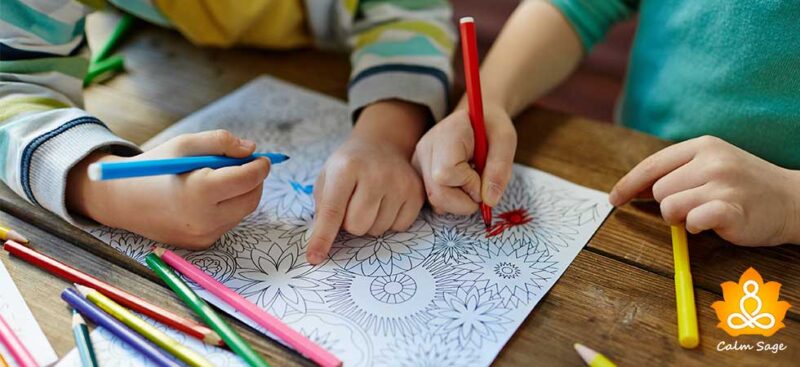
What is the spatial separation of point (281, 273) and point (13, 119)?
0.24 metres

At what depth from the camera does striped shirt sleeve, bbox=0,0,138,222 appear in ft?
1.63

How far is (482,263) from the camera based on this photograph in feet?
1.56

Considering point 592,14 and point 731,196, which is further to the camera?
point 592,14

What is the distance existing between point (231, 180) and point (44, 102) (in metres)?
0.20

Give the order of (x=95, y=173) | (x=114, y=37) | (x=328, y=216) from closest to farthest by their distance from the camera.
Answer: (x=95, y=173) → (x=328, y=216) → (x=114, y=37)

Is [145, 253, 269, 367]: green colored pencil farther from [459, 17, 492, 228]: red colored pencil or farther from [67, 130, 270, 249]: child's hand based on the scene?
[459, 17, 492, 228]: red colored pencil

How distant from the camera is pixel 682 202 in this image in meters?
0.48

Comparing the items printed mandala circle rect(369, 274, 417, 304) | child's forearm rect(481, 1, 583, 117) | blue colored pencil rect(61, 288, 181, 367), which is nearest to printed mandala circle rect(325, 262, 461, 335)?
printed mandala circle rect(369, 274, 417, 304)

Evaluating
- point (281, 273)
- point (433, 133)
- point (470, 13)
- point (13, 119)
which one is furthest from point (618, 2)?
point (470, 13)

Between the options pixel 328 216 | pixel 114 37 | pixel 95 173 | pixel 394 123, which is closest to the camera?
pixel 95 173

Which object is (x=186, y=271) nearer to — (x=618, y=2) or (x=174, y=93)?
(x=174, y=93)

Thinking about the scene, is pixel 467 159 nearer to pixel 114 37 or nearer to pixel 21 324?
pixel 21 324

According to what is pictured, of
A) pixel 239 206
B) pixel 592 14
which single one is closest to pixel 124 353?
pixel 239 206

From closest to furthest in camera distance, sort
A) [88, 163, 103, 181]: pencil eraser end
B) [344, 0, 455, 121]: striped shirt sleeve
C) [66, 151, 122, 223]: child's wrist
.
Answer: [88, 163, 103, 181]: pencil eraser end, [66, 151, 122, 223]: child's wrist, [344, 0, 455, 121]: striped shirt sleeve
